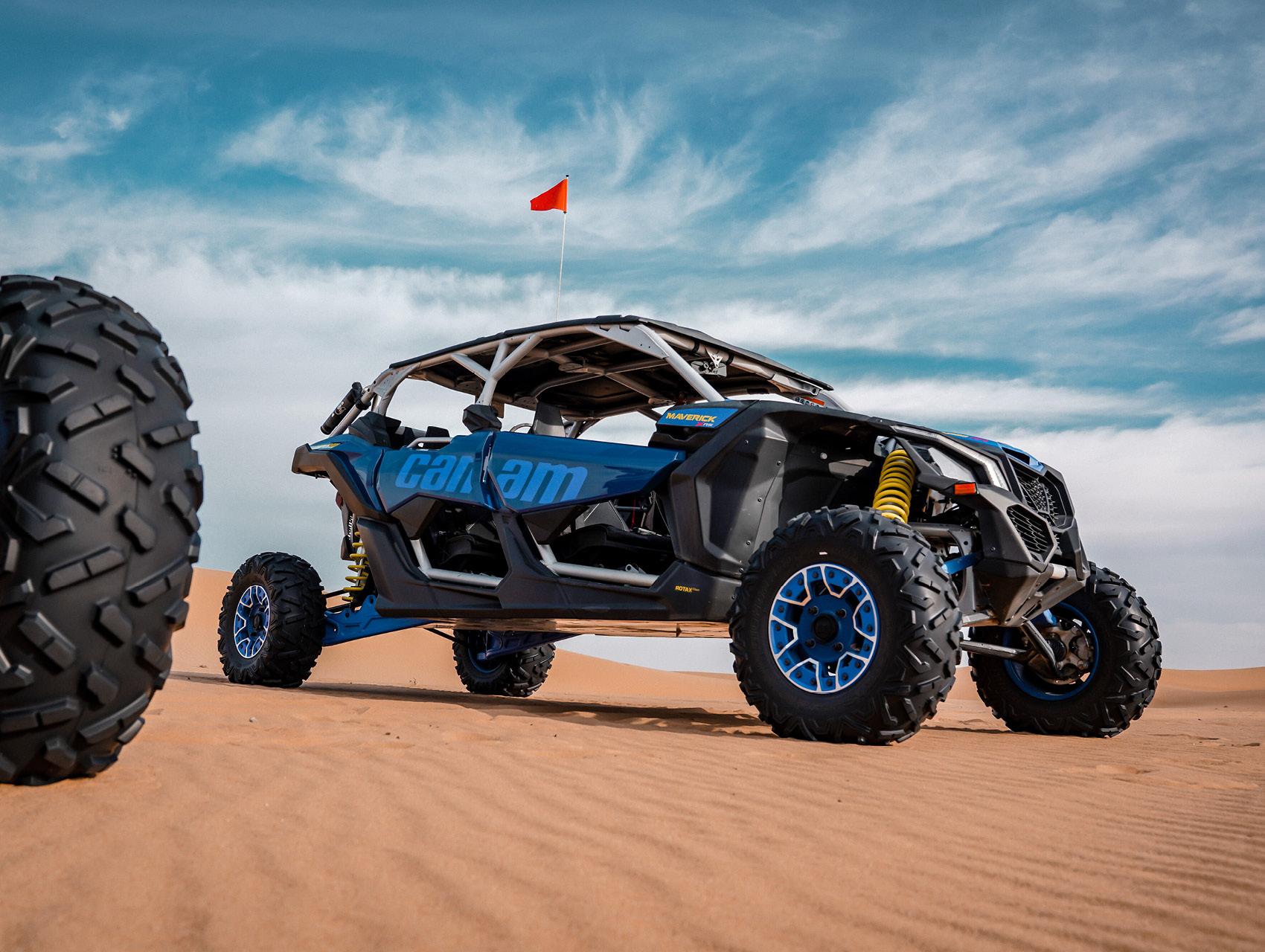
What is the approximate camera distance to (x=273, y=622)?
6.93 m

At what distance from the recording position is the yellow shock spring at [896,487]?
4625mm

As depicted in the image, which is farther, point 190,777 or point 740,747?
point 740,747

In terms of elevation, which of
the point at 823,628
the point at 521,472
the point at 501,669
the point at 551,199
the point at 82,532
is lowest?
the point at 501,669

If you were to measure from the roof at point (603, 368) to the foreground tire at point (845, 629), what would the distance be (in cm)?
176

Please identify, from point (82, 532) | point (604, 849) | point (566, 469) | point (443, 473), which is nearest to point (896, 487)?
point (566, 469)

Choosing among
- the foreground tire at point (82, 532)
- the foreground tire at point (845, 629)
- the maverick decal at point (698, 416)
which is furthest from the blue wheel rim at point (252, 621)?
the foreground tire at point (82, 532)

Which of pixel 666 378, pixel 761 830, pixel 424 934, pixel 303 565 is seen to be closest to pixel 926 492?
pixel 666 378

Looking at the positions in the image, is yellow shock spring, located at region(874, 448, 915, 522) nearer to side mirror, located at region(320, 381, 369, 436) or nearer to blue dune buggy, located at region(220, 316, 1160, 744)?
blue dune buggy, located at region(220, 316, 1160, 744)

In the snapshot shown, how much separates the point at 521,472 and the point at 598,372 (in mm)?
1303

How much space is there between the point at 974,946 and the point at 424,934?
858 mm

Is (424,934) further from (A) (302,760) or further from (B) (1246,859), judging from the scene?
(B) (1246,859)

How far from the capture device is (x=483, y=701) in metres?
6.62

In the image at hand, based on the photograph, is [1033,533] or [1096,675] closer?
[1033,533]

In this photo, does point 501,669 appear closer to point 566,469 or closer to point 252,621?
point 252,621
